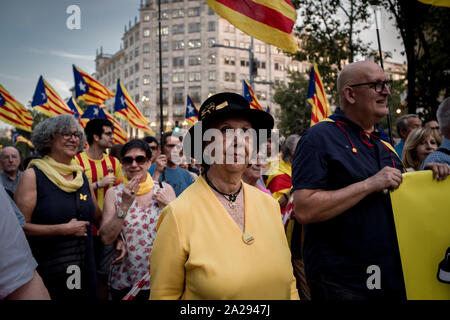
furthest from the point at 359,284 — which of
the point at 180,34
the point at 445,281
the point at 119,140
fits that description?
the point at 180,34

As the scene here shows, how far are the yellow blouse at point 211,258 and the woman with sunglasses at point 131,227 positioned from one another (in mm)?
1407

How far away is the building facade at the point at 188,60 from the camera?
→ 215 feet

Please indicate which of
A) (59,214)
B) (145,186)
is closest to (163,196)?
(145,186)

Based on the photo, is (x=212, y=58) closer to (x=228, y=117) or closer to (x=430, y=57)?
(x=430, y=57)

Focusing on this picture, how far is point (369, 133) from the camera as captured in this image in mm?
2543

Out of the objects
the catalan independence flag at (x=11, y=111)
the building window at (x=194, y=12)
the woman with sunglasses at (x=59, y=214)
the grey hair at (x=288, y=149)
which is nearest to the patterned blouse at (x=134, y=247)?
the woman with sunglasses at (x=59, y=214)

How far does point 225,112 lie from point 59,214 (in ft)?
7.11

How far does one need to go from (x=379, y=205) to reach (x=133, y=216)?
229 centimetres

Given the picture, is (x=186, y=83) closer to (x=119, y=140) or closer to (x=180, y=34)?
(x=180, y=34)

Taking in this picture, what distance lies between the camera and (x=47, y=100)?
9.61m

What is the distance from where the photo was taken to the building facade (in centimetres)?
6550

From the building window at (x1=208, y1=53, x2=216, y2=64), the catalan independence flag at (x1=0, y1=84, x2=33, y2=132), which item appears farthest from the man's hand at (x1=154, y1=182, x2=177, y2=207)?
the building window at (x1=208, y1=53, x2=216, y2=64)

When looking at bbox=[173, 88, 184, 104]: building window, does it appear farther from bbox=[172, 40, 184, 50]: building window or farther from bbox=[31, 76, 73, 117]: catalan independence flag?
bbox=[31, 76, 73, 117]: catalan independence flag

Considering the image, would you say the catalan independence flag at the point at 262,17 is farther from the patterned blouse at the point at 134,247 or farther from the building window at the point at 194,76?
the building window at the point at 194,76
